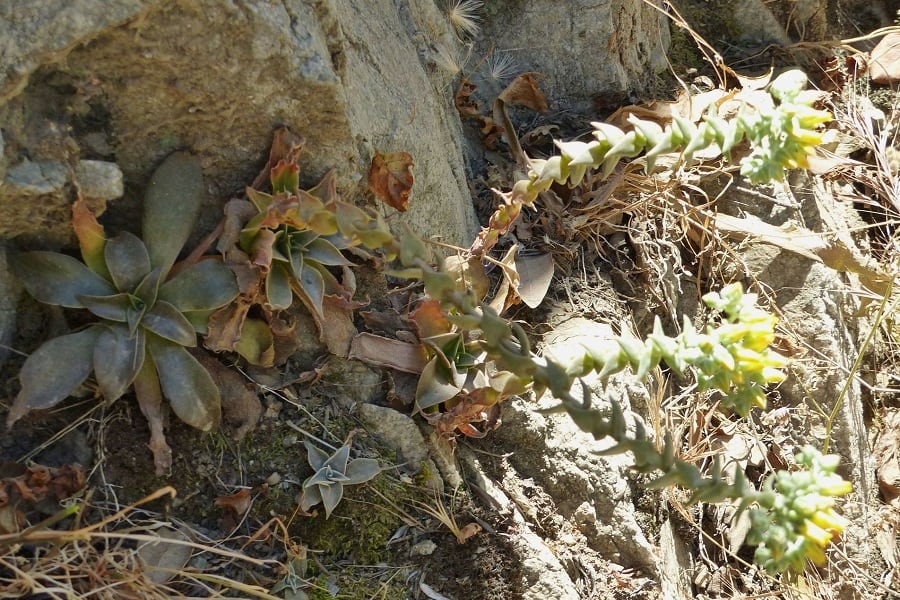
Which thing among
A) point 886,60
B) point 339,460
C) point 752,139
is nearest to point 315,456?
point 339,460

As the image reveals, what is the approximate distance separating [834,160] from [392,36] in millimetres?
1834

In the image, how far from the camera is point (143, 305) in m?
1.86

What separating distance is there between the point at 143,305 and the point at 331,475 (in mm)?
604

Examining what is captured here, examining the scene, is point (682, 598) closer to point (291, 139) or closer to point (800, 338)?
point (800, 338)

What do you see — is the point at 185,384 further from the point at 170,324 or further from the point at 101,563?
the point at 101,563

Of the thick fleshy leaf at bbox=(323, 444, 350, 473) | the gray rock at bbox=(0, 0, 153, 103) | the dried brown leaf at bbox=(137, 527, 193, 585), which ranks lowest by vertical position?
the thick fleshy leaf at bbox=(323, 444, 350, 473)

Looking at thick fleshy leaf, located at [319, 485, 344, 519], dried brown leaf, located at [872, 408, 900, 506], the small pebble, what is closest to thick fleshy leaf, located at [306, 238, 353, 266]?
thick fleshy leaf, located at [319, 485, 344, 519]

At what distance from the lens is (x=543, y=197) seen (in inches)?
103

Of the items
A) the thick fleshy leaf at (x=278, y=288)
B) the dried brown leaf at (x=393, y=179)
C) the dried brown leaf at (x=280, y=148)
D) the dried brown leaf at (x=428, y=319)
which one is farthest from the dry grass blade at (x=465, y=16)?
the thick fleshy leaf at (x=278, y=288)

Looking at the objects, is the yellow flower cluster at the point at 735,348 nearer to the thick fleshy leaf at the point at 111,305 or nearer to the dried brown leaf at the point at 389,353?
the dried brown leaf at the point at 389,353

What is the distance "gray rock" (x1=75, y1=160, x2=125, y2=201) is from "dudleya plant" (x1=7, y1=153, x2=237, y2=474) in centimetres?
4

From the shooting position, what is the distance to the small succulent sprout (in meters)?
1.93

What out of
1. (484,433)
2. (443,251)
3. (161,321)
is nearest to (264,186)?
(161,321)

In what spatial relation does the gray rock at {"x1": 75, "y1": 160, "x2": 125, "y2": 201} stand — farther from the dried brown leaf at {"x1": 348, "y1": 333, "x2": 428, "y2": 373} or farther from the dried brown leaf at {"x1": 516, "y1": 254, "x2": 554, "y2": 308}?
the dried brown leaf at {"x1": 516, "y1": 254, "x2": 554, "y2": 308}
